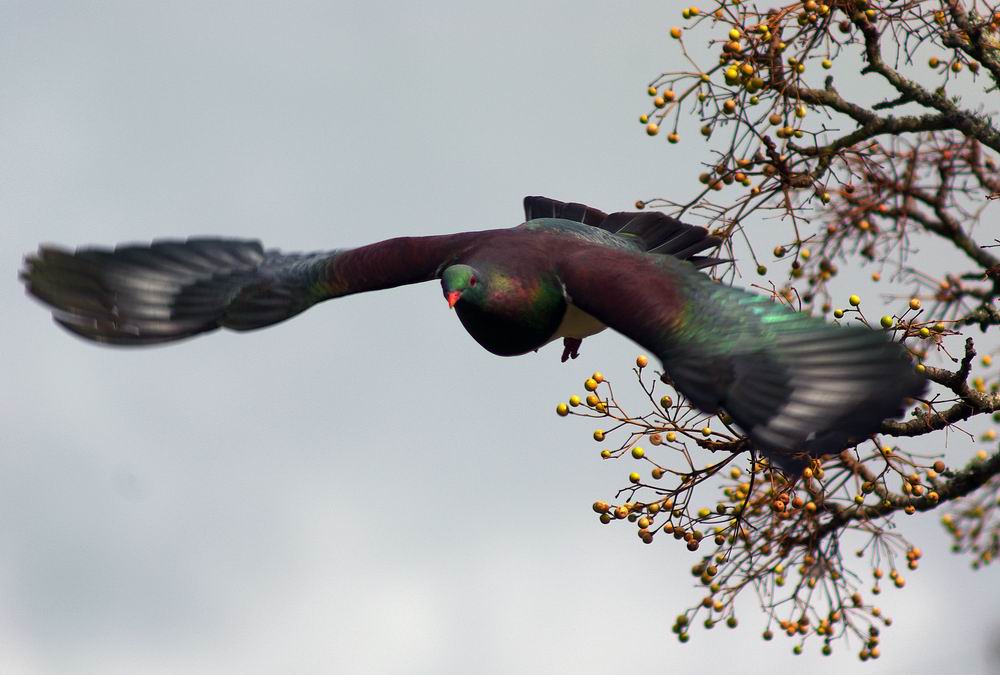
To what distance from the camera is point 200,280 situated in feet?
26.3

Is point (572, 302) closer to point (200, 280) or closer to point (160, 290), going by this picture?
point (200, 280)

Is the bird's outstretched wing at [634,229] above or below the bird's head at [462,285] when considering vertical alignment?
above

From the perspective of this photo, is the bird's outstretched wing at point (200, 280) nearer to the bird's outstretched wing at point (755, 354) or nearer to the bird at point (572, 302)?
the bird at point (572, 302)

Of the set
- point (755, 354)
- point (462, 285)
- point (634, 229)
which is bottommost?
point (755, 354)

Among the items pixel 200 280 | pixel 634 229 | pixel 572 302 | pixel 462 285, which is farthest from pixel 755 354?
pixel 200 280

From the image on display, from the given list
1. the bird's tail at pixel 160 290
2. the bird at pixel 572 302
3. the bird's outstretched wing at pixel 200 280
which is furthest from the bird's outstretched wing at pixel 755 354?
the bird's tail at pixel 160 290

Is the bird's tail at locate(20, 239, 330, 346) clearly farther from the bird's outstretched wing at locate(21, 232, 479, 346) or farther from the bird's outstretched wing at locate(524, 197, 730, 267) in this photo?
the bird's outstretched wing at locate(524, 197, 730, 267)

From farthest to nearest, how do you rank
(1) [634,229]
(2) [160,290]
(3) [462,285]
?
(2) [160,290]
(1) [634,229]
(3) [462,285]

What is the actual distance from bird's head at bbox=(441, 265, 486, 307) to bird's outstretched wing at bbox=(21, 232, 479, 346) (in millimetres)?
564

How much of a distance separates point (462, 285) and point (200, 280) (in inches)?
86.7

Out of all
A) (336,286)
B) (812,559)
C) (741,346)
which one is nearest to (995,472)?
(812,559)

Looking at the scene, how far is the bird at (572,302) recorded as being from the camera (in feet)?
17.2

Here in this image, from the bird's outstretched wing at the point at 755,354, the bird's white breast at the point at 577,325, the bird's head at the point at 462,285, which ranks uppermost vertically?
the bird's white breast at the point at 577,325

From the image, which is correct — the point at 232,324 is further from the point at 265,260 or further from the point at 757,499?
the point at 757,499
